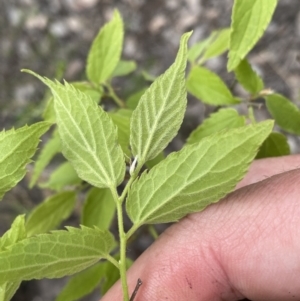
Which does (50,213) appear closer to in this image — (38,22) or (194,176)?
(194,176)

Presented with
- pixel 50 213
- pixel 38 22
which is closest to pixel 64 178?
pixel 50 213

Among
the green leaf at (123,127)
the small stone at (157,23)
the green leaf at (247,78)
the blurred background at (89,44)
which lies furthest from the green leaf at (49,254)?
the small stone at (157,23)

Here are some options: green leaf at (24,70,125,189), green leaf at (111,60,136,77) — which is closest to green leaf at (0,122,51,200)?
green leaf at (24,70,125,189)

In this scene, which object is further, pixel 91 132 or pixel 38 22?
pixel 38 22

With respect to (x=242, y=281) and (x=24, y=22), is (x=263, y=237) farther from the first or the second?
(x=24, y=22)

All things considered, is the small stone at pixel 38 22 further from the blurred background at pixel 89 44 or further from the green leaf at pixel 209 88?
the green leaf at pixel 209 88
